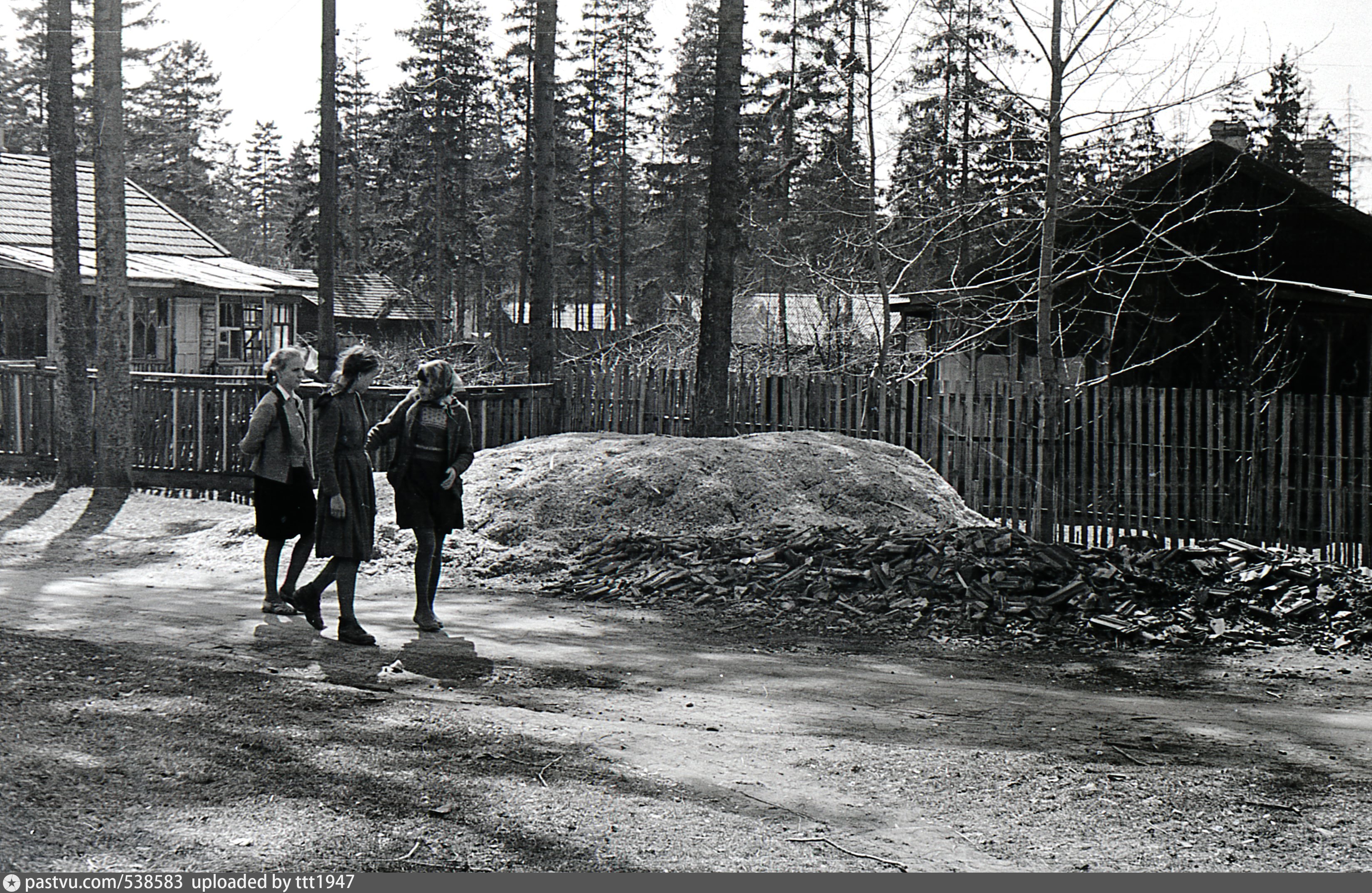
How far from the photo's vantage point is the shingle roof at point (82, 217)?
31.7m

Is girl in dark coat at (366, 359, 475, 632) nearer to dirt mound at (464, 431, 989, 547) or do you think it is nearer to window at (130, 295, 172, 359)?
dirt mound at (464, 431, 989, 547)

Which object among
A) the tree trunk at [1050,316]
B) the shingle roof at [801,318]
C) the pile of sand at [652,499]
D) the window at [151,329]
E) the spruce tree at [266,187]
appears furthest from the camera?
the spruce tree at [266,187]

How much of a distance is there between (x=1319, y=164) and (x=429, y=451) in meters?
52.2

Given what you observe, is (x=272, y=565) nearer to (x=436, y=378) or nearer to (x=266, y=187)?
(x=436, y=378)

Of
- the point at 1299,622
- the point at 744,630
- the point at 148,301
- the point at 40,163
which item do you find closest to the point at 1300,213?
the point at 1299,622

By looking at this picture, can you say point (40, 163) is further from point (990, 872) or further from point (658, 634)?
point (990, 872)

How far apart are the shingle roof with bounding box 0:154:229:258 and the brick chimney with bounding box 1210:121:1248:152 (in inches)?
929

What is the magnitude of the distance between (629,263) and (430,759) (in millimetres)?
62011

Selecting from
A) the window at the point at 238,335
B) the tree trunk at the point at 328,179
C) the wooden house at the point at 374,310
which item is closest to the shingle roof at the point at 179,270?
the window at the point at 238,335

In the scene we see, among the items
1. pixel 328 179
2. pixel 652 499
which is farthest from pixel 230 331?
pixel 652 499

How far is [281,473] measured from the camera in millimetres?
8672

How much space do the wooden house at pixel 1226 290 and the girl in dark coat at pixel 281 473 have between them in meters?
12.2

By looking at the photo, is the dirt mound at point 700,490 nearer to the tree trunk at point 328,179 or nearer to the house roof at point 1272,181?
the house roof at point 1272,181

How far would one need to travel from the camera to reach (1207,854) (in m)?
4.69
